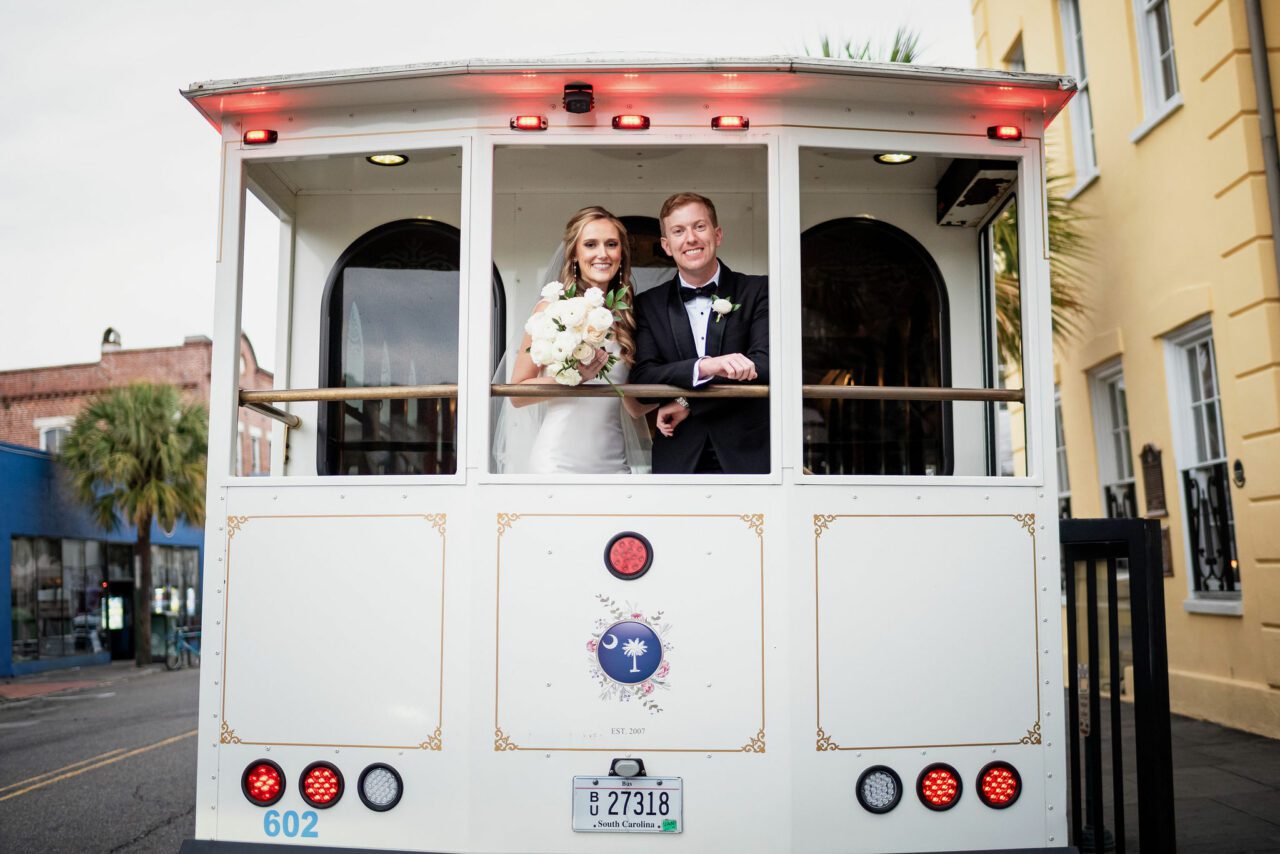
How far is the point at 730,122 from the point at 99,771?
8703mm

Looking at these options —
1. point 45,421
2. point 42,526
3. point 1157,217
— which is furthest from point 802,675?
Result: point 45,421

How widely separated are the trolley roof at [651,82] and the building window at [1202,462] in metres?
6.28

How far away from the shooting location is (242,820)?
3.84 metres

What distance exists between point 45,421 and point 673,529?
34389 millimetres

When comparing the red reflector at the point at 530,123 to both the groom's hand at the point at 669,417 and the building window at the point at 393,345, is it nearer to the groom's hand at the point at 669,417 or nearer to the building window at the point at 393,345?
the groom's hand at the point at 669,417

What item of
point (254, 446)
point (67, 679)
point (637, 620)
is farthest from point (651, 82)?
point (254, 446)

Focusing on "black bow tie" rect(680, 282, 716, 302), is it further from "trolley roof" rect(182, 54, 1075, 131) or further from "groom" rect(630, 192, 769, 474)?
"trolley roof" rect(182, 54, 1075, 131)

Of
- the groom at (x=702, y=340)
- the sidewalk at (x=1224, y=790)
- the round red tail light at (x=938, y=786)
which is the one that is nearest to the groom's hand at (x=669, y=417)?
the groom at (x=702, y=340)

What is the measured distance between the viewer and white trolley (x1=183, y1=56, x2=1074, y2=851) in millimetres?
3750

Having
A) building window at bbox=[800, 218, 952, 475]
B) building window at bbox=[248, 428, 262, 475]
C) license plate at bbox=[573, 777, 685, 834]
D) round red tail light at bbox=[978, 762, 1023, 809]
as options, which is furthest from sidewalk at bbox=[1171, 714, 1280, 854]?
building window at bbox=[248, 428, 262, 475]

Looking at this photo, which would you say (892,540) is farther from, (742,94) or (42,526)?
(42,526)

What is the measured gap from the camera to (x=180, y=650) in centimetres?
2489

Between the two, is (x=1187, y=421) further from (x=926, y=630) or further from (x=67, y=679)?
(x=67, y=679)

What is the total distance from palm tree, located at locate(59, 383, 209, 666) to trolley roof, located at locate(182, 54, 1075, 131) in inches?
899
